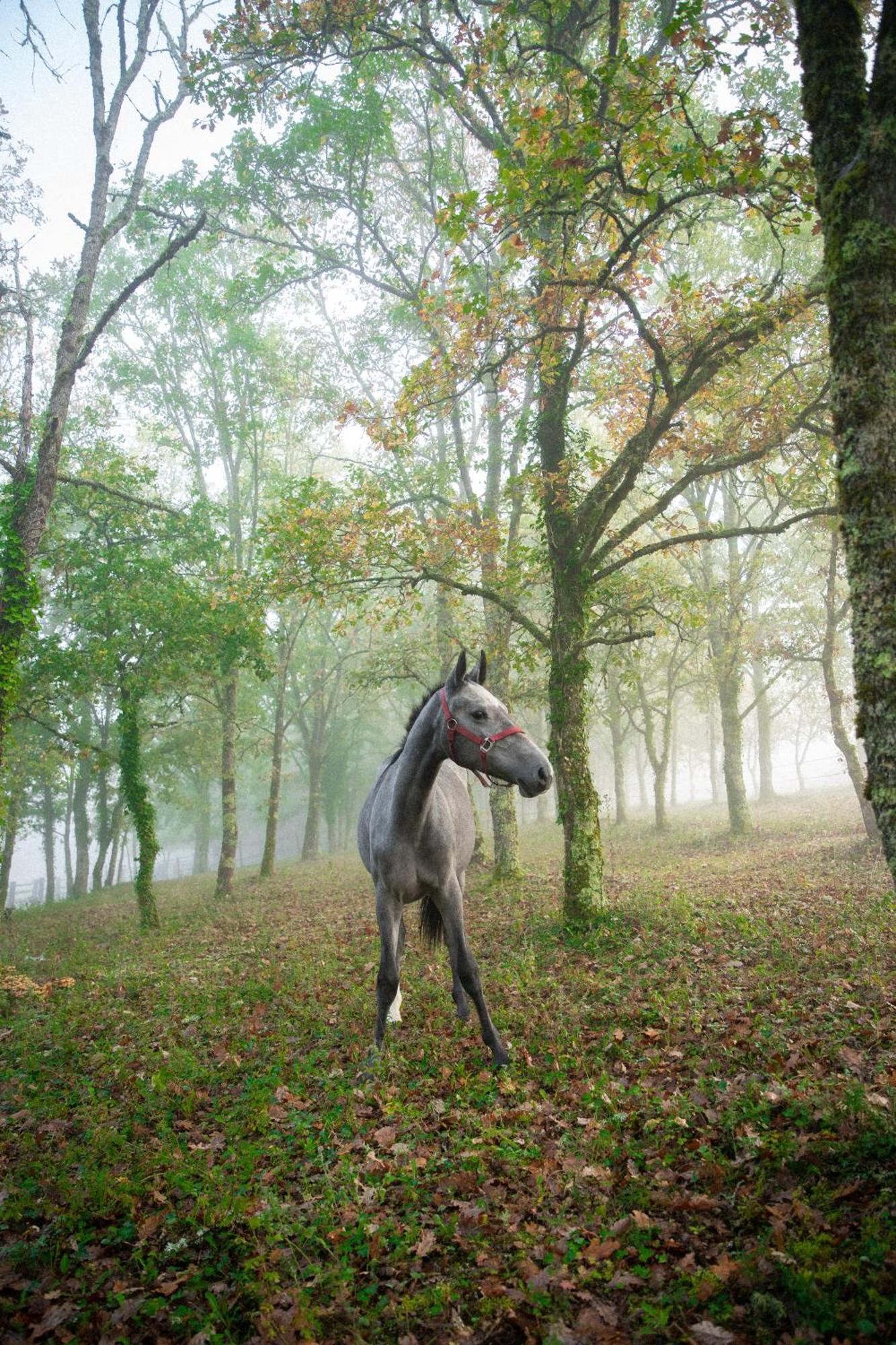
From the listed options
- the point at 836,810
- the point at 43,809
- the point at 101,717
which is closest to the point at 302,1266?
the point at 836,810

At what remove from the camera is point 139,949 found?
1339 centimetres

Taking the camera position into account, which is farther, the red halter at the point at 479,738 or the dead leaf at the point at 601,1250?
the red halter at the point at 479,738

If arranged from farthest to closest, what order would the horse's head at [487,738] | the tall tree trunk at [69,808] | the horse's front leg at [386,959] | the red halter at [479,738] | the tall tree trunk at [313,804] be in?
1. the tall tree trunk at [313,804]
2. the tall tree trunk at [69,808]
3. the horse's front leg at [386,959]
4. the red halter at [479,738]
5. the horse's head at [487,738]

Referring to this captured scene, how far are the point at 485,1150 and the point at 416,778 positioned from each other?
306 cm

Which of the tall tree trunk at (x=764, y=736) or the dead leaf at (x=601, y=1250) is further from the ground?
the tall tree trunk at (x=764, y=736)

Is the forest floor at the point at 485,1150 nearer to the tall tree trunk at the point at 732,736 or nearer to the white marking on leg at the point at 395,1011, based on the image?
the white marking on leg at the point at 395,1011

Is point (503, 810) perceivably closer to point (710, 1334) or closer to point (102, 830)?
point (710, 1334)

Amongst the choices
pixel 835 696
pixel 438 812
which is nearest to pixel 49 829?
pixel 438 812

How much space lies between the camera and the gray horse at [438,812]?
19.0ft

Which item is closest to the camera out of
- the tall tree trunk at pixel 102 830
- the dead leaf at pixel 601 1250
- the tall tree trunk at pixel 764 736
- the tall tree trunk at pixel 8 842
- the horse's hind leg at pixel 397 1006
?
the dead leaf at pixel 601 1250

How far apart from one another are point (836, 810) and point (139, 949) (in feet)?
83.6

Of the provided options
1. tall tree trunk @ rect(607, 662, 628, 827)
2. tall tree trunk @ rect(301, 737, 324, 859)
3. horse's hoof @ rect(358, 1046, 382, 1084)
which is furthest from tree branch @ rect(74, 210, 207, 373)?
tall tree trunk @ rect(301, 737, 324, 859)

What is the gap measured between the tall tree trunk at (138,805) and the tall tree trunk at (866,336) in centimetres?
1609

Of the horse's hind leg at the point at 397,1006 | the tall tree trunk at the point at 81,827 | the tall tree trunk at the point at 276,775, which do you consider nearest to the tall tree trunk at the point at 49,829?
the tall tree trunk at the point at 81,827
